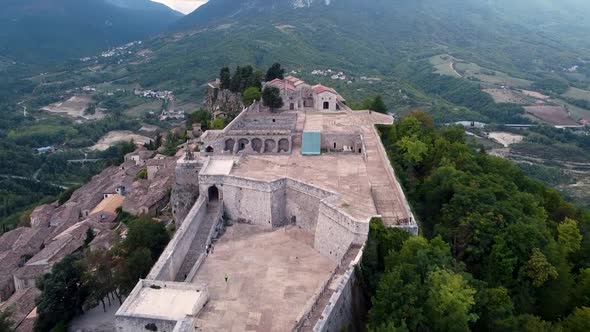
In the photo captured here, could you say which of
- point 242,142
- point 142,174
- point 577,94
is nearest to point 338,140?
point 242,142

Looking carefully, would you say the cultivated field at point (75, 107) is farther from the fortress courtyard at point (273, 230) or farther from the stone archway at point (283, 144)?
the fortress courtyard at point (273, 230)

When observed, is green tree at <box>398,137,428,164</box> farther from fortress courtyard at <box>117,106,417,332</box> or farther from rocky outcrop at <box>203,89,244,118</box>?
rocky outcrop at <box>203,89,244,118</box>

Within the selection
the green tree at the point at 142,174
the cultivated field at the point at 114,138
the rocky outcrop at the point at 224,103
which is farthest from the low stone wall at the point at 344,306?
the cultivated field at the point at 114,138

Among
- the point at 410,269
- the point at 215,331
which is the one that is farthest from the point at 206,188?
the point at 410,269

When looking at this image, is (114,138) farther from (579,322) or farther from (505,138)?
(579,322)

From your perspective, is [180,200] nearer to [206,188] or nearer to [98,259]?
[206,188]

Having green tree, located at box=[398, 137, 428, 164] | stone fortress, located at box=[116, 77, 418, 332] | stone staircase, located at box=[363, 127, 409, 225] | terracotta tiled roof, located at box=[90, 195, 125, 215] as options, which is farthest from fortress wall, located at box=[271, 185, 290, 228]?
terracotta tiled roof, located at box=[90, 195, 125, 215]

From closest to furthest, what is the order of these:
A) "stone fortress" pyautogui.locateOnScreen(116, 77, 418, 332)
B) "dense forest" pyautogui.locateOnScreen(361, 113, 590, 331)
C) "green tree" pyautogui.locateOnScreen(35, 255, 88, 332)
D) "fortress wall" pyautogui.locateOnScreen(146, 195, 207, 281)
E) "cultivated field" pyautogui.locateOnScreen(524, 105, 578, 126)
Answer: "dense forest" pyautogui.locateOnScreen(361, 113, 590, 331)
"stone fortress" pyautogui.locateOnScreen(116, 77, 418, 332)
"fortress wall" pyautogui.locateOnScreen(146, 195, 207, 281)
"green tree" pyautogui.locateOnScreen(35, 255, 88, 332)
"cultivated field" pyautogui.locateOnScreen(524, 105, 578, 126)
